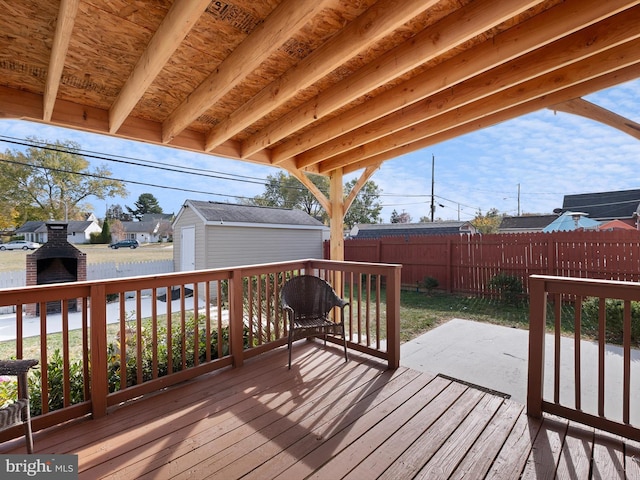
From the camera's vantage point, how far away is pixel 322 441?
188cm

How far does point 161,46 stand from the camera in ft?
5.71

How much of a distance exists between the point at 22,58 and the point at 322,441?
→ 3.23m

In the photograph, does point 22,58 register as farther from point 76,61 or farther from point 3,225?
point 3,225

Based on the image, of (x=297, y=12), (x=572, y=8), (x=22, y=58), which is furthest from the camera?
(x=22, y=58)

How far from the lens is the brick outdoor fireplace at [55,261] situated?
6.90 metres

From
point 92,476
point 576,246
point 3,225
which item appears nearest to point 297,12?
point 92,476

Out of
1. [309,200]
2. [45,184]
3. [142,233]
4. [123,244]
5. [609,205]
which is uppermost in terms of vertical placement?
[309,200]

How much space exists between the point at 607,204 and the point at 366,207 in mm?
14806

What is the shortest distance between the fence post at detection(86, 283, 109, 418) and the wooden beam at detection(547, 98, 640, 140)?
4098 mm

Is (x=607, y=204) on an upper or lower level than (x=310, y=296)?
upper

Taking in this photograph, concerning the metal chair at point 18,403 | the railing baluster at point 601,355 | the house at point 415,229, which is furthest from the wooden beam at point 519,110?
the house at point 415,229

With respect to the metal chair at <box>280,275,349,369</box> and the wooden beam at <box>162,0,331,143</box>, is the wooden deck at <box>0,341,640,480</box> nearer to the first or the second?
the metal chair at <box>280,275,349,369</box>

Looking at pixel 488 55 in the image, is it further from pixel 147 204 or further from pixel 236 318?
pixel 147 204

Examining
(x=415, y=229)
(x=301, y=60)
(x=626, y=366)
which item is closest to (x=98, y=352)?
(x=301, y=60)
